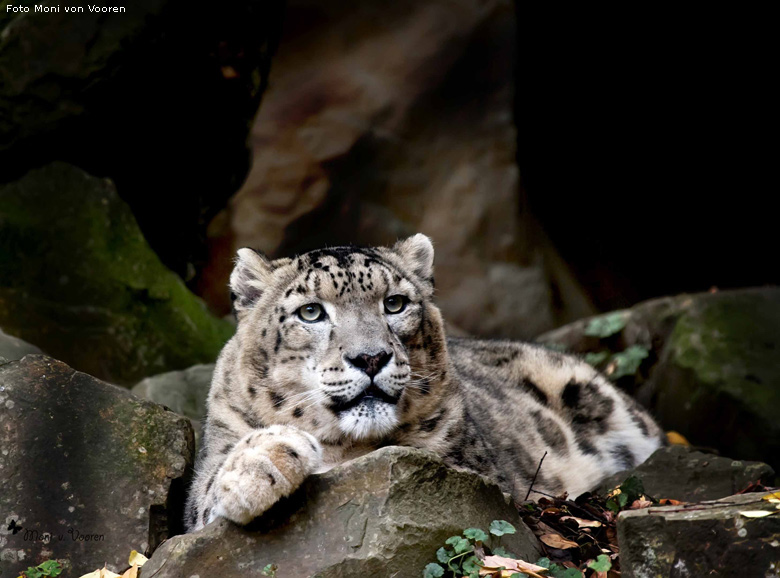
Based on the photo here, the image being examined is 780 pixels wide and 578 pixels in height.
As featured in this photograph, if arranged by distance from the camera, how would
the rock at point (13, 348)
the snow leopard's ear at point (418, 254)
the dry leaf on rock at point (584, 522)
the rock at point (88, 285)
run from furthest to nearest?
the rock at point (88, 285) < the rock at point (13, 348) < the snow leopard's ear at point (418, 254) < the dry leaf on rock at point (584, 522)

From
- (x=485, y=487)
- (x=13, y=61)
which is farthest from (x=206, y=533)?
(x=13, y=61)

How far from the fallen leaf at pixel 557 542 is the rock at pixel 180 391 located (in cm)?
248

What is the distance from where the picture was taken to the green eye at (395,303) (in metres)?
4.06

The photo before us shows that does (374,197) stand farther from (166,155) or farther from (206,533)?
(206,533)

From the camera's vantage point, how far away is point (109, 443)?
3840 mm

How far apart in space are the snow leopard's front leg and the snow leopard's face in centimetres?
41

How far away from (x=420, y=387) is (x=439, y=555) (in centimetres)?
101

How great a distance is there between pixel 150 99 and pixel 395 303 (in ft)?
12.5

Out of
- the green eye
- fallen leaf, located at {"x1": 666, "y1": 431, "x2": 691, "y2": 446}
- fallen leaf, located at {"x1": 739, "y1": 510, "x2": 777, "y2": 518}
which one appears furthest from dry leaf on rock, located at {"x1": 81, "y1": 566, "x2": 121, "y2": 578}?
fallen leaf, located at {"x1": 666, "y1": 431, "x2": 691, "y2": 446}

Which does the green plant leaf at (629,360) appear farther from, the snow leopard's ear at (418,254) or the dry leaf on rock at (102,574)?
the dry leaf on rock at (102,574)

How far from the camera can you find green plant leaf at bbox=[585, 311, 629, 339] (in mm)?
8094

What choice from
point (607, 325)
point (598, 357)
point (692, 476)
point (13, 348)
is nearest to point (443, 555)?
point (692, 476)

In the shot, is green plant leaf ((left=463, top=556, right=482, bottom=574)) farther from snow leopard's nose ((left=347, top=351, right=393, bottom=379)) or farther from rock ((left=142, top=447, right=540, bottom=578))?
snow leopard's nose ((left=347, top=351, right=393, bottom=379))

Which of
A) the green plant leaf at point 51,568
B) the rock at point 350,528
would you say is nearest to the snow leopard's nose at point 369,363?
the rock at point 350,528
